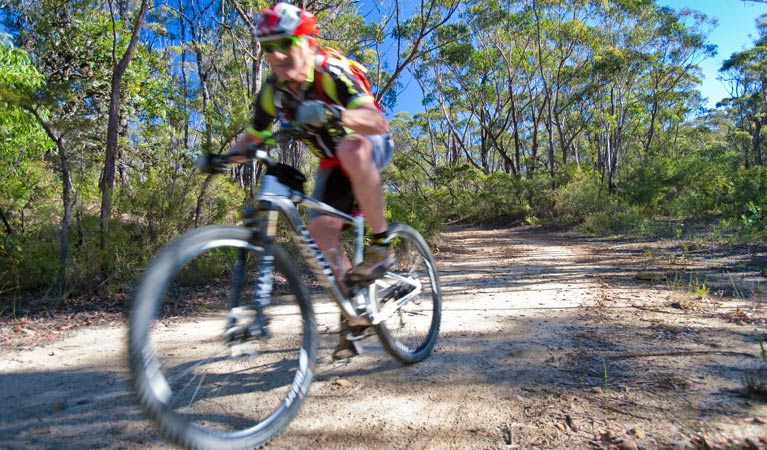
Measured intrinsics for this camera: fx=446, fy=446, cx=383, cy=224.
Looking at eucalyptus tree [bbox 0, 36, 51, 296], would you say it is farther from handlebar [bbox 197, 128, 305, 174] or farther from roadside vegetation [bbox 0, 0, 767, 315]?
handlebar [bbox 197, 128, 305, 174]

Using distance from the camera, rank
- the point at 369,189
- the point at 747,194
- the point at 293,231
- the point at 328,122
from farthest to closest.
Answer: the point at 747,194, the point at 369,189, the point at 293,231, the point at 328,122

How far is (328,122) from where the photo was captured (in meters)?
1.72

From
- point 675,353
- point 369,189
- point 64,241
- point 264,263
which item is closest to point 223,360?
point 264,263

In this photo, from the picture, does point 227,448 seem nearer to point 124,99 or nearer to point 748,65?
point 124,99

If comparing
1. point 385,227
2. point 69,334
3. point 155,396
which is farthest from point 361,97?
point 69,334

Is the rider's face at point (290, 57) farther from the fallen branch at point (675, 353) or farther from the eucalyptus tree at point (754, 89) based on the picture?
the eucalyptus tree at point (754, 89)

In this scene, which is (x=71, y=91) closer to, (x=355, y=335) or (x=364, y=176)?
(x=364, y=176)

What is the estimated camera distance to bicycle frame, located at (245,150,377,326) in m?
1.68

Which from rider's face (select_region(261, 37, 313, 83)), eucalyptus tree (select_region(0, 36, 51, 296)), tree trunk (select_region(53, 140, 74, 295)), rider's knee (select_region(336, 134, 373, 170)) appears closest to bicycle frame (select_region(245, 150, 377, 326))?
rider's knee (select_region(336, 134, 373, 170))

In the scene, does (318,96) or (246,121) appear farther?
(246,121)

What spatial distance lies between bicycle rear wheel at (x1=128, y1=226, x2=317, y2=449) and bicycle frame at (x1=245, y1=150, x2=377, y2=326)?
0.16 feet

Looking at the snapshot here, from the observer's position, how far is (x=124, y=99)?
7.85 m

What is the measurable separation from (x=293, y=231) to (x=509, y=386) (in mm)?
1290

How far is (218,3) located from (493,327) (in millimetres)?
17256
